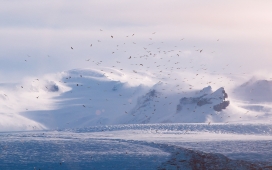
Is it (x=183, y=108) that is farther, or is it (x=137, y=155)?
(x=183, y=108)

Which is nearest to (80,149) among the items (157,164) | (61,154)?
(61,154)

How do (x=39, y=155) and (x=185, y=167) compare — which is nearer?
(x=185, y=167)

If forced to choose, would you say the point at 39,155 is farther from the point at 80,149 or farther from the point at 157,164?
the point at 157,164

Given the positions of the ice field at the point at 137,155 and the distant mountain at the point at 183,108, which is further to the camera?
the distant mountain at the point at 183,108

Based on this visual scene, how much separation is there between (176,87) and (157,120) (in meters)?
35.3

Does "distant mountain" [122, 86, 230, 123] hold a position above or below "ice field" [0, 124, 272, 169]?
above

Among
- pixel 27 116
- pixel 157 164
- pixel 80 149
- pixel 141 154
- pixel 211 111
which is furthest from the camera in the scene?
pixel 27 116

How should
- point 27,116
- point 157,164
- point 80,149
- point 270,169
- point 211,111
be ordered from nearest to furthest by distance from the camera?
point 270,169
point 157,164
point 80,149
point 211,111
point 27,116

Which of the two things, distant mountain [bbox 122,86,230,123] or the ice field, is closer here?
the ice field

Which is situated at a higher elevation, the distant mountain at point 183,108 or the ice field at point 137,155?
the distant mountain at point 183,108

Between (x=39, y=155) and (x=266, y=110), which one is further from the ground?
(x=266, y=110)

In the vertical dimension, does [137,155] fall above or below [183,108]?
below

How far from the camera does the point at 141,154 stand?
39.2 metres

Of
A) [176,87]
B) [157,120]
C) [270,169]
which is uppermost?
[176,87]
